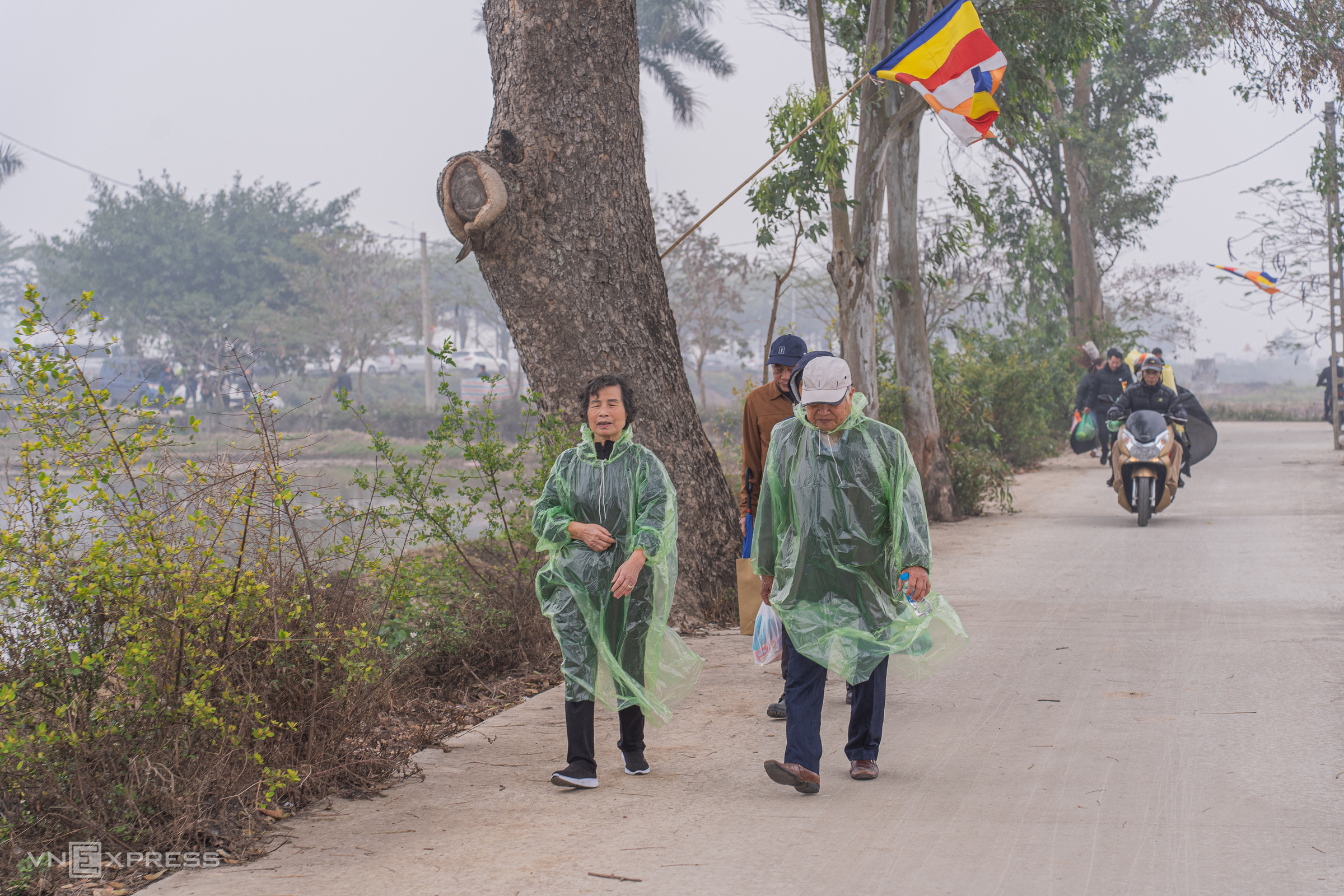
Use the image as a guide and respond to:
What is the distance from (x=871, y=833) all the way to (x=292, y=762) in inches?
82.7

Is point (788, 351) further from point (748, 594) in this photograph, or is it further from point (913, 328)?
point (913, 328)

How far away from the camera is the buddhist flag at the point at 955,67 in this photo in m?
9.35

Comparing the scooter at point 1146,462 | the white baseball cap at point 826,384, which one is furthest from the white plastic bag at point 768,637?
the scooter at point 1146,462

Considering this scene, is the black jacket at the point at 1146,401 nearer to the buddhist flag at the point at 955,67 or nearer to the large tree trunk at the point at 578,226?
the buddhist flag at the point at 955,67

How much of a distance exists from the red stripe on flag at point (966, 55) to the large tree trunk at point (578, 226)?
3.10 m

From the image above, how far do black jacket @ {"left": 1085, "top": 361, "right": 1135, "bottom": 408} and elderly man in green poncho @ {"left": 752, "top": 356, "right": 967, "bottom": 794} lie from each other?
47.6 ft

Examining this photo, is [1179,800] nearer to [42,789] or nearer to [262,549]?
[262,549]

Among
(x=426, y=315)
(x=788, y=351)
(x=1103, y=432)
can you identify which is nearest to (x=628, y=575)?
(x=788, y=351)

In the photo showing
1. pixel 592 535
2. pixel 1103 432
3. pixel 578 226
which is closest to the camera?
pixel 592 535

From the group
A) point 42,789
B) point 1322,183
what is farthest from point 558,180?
point 1322,183

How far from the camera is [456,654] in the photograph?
639 centimetres

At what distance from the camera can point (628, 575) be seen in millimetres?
4348

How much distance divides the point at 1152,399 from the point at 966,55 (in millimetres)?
4863

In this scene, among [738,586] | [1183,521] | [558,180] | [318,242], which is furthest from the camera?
[318,242]
